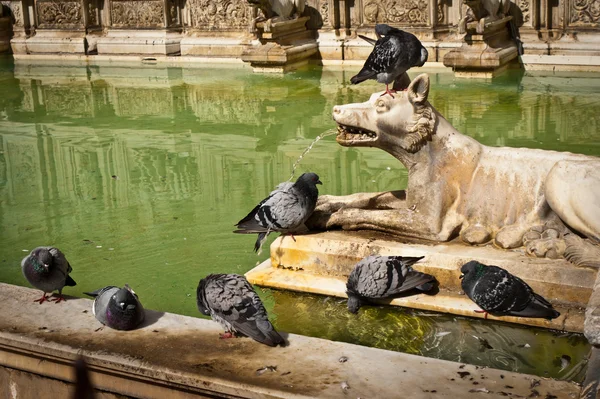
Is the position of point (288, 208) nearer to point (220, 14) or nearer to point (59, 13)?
point (220, 14)

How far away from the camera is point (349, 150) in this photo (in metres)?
10.0

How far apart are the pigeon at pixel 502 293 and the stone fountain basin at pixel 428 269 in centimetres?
10

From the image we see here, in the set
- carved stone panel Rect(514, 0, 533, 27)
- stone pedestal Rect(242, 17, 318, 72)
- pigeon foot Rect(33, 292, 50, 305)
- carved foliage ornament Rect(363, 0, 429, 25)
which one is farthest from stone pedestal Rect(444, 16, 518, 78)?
pigeon foot Rect(33, 292, 50, 305)

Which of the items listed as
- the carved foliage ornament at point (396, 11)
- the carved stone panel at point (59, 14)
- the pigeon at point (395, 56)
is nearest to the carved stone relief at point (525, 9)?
the carved foliage ornament at point (396, 11)

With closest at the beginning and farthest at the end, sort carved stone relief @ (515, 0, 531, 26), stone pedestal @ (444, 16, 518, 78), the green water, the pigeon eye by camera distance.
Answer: the green water → the pigeon eye → stone pedestal @ (444, 16, 518, 78) → carved stone relief @ (515, 0, 531, 26)

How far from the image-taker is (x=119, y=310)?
15.3 feet

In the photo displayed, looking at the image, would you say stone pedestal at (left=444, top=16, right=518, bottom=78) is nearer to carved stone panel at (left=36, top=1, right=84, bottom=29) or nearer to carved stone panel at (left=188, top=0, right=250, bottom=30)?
carved stone panel at (left=188, top=0, right=250, bottom=30)

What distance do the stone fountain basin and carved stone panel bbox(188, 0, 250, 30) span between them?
431 inches

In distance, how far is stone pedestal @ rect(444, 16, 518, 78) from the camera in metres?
13.6

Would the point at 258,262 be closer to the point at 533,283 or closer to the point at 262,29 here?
the point at 533,283

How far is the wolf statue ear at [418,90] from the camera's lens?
5.86 meters

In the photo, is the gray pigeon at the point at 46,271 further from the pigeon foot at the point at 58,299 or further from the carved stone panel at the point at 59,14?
the carved stone panel at the point at 59,14

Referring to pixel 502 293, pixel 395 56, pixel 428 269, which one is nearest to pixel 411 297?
pixel 428 269

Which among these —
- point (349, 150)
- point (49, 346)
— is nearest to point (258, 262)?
point (49, 346)
